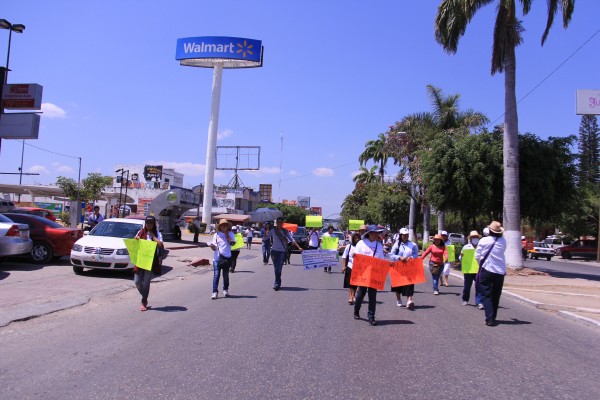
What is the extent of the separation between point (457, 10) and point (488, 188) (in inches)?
296

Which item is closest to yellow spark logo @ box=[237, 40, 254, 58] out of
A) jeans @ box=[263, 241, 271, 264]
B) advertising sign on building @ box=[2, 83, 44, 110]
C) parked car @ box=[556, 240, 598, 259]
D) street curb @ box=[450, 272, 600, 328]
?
advertising sign on building @ box=[2, 83, 44, 110]

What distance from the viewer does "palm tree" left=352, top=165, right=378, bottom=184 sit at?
245 ft

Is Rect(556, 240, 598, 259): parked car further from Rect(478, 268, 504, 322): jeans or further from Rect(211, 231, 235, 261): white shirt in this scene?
Rect(211, 231, 235, 261): white shirt

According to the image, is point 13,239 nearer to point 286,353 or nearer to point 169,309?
point 169,309

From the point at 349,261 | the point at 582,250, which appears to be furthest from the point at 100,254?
the point at 582,250

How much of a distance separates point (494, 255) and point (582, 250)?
40.2m

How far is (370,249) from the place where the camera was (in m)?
9.03

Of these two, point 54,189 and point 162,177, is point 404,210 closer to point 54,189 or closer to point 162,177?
point 54,189

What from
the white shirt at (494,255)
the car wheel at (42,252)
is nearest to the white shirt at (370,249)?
the white shirt at (494,255)

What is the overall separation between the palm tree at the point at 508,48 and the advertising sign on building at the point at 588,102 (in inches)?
371

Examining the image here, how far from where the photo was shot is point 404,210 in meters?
58.9

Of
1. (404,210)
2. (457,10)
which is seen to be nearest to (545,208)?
(457,10)

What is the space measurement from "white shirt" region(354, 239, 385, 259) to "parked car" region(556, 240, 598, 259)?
41.1m

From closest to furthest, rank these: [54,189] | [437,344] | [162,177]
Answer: [437,344] < [54,189] < [162,177]
